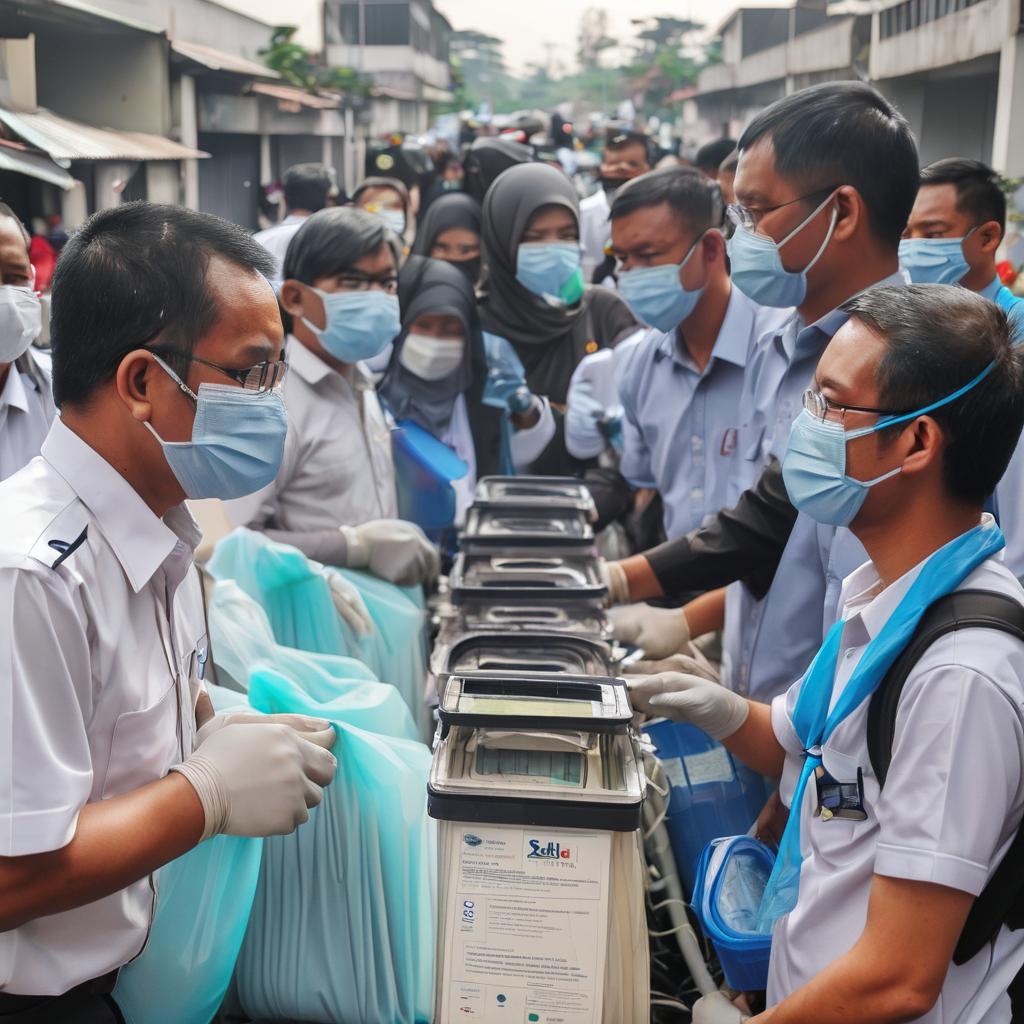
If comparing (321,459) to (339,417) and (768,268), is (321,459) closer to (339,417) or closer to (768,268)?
(339,417)

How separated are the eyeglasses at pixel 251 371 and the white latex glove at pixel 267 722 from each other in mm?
503

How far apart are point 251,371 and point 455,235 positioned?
3.49 meters

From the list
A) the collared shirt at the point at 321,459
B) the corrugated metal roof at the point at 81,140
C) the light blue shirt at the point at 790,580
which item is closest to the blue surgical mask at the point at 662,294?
the light blue shirt at the point at 790,580

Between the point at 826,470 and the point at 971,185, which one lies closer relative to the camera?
the point at 826,470

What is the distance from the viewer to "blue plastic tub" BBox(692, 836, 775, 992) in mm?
1568

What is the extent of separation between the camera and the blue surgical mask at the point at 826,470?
1480 millimetres

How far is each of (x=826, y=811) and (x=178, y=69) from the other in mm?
10717

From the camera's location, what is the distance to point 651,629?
2486mm

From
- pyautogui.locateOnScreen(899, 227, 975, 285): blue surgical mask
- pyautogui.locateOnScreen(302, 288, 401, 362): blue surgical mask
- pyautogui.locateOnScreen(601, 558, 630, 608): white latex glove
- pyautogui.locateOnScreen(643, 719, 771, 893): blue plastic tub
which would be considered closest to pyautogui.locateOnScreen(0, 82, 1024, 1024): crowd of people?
pyautogui.locateOnScreen(643, 719, 771, 893): blue plastic tub

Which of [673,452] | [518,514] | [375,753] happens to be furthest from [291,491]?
[375,753]

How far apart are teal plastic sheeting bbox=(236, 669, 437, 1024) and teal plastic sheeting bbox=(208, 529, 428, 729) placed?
43cm

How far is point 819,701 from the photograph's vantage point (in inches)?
60.4

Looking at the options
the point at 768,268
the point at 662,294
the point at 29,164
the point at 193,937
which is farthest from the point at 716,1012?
the point at 29,164

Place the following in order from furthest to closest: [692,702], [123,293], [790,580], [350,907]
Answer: [790,580] → [692,702] → [350,907] → [123,293]
